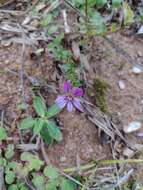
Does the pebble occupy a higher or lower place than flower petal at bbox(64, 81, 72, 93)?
lower

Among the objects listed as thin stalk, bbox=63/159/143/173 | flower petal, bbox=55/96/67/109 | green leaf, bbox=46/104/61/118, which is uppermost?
flower petal, bbox=55/96/67/109

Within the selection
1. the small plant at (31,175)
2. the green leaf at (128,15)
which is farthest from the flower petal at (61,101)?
the green leaf at (128,15)

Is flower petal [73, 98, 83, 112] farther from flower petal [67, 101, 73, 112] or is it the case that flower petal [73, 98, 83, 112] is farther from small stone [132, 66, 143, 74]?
small stone [132, 66, 143, 74]

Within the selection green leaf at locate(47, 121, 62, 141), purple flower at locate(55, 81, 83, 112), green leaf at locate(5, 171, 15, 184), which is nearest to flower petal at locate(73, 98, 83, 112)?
purple flower at locate(55, 81, 83, 112)

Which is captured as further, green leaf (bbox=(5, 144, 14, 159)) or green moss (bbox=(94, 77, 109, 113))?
green moss (bbox=(94, 77, 109, 113))

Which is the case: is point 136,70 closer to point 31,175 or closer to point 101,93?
point 101,93

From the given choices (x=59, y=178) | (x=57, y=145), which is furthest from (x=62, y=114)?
(x=59, y=178)
